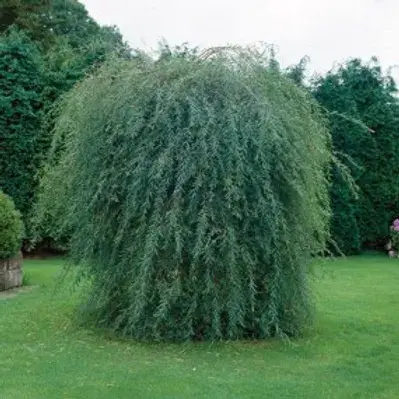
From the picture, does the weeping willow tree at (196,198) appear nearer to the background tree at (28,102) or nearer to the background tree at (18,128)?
the background tree at (28,102)

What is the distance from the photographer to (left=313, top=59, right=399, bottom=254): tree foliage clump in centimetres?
1421

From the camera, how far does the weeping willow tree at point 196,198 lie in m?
5.90

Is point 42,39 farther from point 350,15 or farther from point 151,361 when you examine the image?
point 151,361

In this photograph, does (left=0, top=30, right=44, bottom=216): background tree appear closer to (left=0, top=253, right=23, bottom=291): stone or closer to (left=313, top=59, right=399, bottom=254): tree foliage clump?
(left=0, top=253, right=23, bottom=291): stone

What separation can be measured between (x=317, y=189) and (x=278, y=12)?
5.23m

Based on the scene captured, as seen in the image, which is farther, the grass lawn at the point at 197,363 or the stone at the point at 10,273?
the stone at the point at 10,273

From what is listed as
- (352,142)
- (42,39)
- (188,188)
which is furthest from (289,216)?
(42,39)

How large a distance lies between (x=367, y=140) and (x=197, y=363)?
32.3 ft

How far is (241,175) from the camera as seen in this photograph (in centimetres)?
589

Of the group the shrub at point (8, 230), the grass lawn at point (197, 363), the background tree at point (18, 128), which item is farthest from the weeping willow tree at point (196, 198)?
the background tree at point (18, 128)

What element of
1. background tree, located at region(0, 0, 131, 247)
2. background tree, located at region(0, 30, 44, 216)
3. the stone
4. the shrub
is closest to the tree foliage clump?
background tree, located at region(0, 0, 131, 247)

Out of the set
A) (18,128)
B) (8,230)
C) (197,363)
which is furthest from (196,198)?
(18,128)

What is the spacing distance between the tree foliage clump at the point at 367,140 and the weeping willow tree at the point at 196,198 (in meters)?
7.93

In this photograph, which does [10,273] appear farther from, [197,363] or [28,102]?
[197,363]
